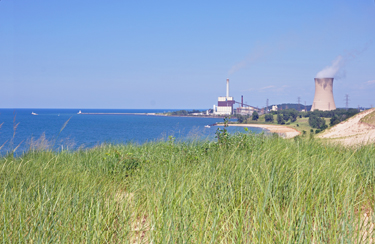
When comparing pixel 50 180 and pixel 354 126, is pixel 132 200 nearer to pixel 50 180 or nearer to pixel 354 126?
pixel 50 180

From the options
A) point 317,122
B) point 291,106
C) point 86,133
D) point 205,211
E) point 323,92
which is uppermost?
point 291,106

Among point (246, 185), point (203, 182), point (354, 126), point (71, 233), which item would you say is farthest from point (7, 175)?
point (354, 126)

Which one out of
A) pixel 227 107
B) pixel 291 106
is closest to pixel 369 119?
pixel 227 107

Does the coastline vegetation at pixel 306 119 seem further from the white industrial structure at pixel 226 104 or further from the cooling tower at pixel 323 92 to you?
the white industrial structure at pixel 226 104

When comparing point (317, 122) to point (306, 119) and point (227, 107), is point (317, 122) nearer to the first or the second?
point (306, 119)

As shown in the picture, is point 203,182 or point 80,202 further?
point 203,182

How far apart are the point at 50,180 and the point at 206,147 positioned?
3084 mm

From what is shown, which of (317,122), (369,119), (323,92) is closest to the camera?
(369,119)

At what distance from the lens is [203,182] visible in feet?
9.84

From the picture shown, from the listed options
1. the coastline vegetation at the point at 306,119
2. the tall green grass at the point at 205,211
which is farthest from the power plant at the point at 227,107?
the tall green grass at the point at 205,211

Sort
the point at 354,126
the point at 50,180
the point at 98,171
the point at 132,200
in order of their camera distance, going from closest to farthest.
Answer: the point at 132,200 → the point at 50,180 → the point at 98,171 → the point at 354,126

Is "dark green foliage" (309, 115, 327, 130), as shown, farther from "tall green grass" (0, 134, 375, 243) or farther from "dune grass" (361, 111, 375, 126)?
"tall green grass" (0, 134, 375, 243)

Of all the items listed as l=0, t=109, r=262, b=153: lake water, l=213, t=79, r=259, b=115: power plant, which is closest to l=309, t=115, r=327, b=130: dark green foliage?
l=0, t=109, r=262, b=153: lake water

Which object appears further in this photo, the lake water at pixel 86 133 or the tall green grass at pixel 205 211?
the lake water at pixel 86 133
